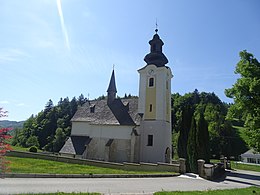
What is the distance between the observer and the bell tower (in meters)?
27.0

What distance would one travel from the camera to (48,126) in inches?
3147

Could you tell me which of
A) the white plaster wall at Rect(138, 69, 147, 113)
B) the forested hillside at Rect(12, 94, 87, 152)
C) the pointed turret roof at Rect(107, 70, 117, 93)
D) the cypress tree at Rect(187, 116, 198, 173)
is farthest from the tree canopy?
the forested hillside at Rect(12, 94, 87, 152)

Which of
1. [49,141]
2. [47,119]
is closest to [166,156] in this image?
[49,141]

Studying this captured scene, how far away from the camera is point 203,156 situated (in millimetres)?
19234

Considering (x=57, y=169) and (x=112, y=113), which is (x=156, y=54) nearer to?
(x=112, y=113)

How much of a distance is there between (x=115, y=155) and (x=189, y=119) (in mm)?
10370

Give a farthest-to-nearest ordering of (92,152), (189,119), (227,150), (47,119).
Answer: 1. (47,119)
2. (227,150)
3. (92,152)
4. (189,119)

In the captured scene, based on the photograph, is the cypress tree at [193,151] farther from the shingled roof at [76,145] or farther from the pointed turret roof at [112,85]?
the pointed turret roof at [112,85]

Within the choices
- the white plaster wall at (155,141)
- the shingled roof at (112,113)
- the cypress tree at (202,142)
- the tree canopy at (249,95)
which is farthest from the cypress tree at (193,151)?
the shingled roof at (112,113)

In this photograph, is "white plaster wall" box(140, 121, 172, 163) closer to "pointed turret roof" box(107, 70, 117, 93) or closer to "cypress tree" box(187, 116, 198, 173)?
"cypress tree" box(187, 116, 198, 173)

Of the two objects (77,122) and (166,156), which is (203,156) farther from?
(77,122)

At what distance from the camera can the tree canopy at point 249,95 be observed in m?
15.2

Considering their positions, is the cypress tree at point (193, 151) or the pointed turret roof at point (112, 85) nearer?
the cypress tree at point (193, 151)

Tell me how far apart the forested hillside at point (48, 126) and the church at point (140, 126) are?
42584 millimetres
